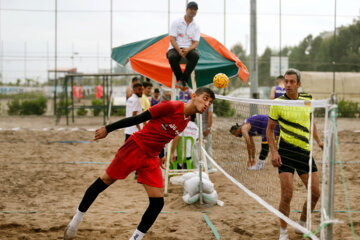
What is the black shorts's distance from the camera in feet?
13.9

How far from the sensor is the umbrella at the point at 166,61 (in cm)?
742

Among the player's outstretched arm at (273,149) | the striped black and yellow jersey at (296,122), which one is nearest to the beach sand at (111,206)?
the player's outstretched arm at (273,149)

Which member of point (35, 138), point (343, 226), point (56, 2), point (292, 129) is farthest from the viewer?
point (56, 2)

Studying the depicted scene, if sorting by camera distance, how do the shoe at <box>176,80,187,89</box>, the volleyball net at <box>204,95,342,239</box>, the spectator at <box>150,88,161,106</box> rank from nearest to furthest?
the volleyball net at <box>204,95,342,239</box> < the shoe at <box>176,80,187,89</box> < the spectator at <box>150,88,161,106</box>

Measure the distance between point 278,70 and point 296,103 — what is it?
17.1 meters

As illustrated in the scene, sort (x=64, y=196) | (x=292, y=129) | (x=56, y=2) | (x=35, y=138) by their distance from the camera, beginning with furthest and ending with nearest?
(x=56, y=2)
(x=35, y=138)
(x=64, y=196)
(x=292, y=129)

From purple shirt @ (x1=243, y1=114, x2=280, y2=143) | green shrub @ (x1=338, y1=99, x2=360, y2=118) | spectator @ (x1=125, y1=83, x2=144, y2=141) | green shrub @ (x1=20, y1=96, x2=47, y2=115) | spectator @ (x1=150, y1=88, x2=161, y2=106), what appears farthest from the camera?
green shrub @ (x1=20, y1=96, x2=47, y2=115)

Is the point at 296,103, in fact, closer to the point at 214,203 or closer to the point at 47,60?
the point at 214,203

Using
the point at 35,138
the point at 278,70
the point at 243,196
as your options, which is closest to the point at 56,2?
the point at 35,138

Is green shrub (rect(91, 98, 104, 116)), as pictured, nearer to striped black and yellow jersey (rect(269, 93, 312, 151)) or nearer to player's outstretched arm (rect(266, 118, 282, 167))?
player's outstretched arm (rect(266, 118, 282, 167))

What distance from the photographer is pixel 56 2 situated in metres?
20.1

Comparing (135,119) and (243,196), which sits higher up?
(135,119)

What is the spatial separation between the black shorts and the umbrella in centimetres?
329

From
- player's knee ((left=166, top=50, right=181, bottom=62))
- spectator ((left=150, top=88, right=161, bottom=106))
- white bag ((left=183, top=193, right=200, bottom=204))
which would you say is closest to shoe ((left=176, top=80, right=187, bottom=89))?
player's knee ((left=166, top=50, right=181, bottom=62))
